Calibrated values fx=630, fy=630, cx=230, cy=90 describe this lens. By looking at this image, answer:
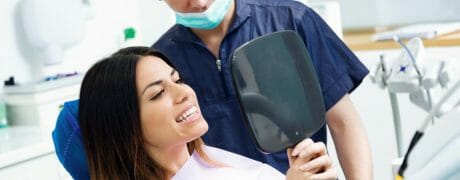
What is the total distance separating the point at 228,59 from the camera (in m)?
1.49

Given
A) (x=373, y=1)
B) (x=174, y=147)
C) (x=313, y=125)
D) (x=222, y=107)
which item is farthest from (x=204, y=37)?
(x=373, y=1)

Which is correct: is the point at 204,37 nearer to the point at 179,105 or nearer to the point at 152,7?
the point at 179,105

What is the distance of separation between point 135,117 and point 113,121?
46 millimetres

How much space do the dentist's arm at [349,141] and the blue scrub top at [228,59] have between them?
1.0 inches

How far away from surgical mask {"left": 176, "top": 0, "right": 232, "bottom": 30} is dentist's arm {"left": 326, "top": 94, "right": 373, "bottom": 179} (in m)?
0.35

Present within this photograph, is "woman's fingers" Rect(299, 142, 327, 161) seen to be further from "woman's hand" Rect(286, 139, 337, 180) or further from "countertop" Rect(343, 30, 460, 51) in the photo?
"countertop" Rect(343, 30, 460, 51)

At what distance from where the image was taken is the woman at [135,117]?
1252mm

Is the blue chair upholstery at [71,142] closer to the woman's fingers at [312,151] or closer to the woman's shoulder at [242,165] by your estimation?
the woman's shoulder at [242,165]

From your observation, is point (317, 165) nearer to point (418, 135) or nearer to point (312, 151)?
point (312, 151)

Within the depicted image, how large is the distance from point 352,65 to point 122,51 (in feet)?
1.86

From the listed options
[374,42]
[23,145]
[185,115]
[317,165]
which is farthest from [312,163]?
[374,42]

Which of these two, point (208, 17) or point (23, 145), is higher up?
point (208, 17)

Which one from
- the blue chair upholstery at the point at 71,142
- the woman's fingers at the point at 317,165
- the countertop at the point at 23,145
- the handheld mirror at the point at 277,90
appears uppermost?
the handheld mirror at the point at 277,90

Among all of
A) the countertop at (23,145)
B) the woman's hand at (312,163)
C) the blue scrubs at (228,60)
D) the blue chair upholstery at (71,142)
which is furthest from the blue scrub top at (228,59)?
the countertop at (23,145)
